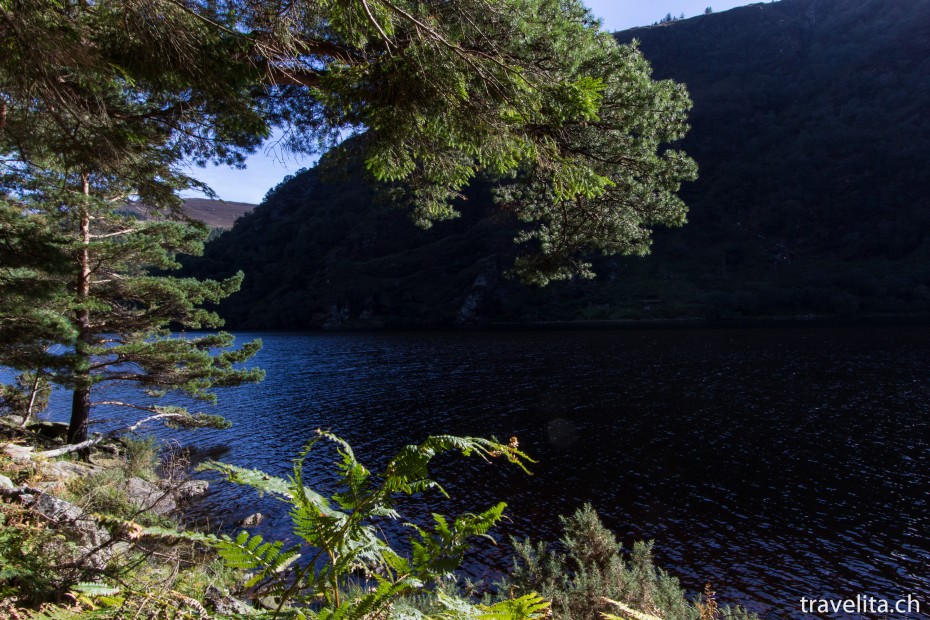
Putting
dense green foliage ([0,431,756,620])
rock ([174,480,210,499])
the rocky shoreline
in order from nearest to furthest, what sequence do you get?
dense green foliage ([0,431,756,620])
the rocky shoreline
rock ([174,480,210,499])

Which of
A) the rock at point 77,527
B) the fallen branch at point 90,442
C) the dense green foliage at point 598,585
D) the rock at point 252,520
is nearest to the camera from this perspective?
the rock at point 77,527

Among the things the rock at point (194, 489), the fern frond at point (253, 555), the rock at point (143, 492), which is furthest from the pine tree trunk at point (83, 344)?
the fern frond at point (253, 555)

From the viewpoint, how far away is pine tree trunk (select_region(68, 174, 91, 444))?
1448 centimetres

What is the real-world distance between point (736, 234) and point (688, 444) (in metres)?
117

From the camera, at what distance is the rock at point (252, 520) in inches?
630

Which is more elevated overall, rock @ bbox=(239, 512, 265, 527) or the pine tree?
the pine tree

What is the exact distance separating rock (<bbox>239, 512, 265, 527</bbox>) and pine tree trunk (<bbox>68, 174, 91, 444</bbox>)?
6.17 meters

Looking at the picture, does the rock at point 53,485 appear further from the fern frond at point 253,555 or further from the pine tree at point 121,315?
the fern frond at point 253,555

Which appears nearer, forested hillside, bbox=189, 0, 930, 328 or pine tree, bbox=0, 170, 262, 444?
pine tree, bbox=0, 170, 262, 444

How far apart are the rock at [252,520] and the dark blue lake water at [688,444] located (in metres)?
0.45

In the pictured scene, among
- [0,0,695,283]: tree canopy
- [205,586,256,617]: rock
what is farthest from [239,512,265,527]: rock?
[205,586,256,617]: rock

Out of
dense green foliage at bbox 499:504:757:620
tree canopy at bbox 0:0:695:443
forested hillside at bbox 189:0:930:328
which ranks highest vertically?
forested hillside at bbox 189:0:930:328

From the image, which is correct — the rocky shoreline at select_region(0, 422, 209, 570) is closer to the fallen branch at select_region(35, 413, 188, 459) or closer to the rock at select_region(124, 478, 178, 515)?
the rock at select_region(124, 478, 178, 515)

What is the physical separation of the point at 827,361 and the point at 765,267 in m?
77.9
